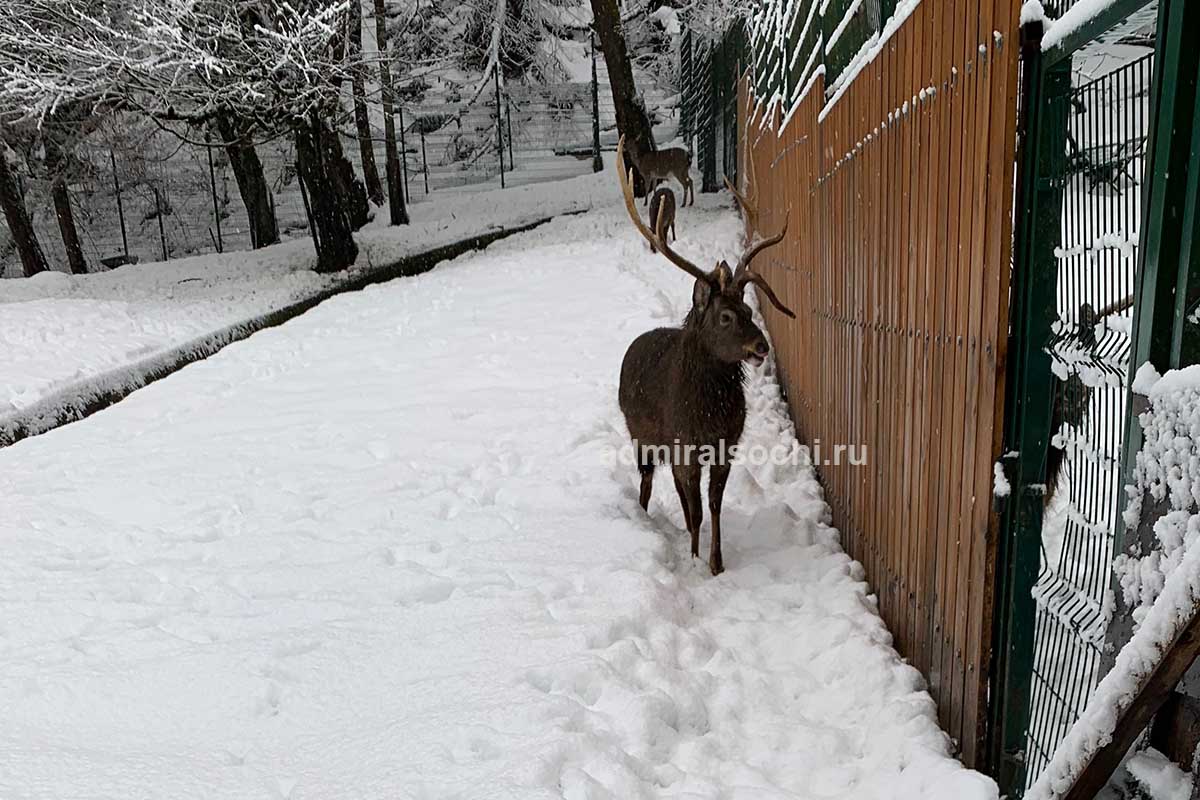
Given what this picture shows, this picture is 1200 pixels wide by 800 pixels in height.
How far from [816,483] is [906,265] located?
2.33 meters

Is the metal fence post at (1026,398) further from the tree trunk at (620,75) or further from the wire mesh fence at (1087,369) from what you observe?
the tree trunk at (620,75)

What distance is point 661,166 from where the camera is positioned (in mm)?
14711

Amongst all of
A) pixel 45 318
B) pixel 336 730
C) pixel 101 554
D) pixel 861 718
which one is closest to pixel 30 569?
pixel 101 554

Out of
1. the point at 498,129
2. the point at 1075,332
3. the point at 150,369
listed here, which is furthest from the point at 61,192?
the point at 1075,332

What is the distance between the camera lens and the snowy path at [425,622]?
107 inches

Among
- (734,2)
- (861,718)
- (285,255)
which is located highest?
(734,2)

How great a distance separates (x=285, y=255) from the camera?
589 inches

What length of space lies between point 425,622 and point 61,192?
1687 cm

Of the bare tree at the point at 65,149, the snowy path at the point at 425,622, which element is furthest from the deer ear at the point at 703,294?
the bare tree at the point at 65,149

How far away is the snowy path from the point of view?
2713 mm

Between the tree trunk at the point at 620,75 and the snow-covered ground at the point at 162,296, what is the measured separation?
2.18 metres

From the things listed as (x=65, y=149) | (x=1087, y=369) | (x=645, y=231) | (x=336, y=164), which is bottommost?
(x=1087, y=369)

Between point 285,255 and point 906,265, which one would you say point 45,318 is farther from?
point 906,265

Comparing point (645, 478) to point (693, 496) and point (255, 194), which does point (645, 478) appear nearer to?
point (693, 496)
